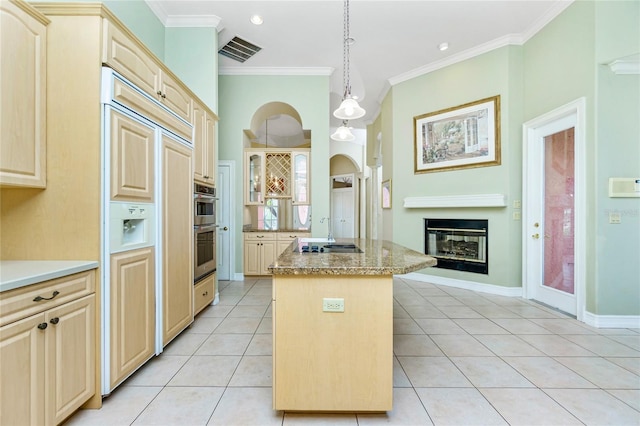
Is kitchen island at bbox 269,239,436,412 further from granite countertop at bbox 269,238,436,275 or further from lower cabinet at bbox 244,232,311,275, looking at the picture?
lower cabinet at bbox 244,232,311,275

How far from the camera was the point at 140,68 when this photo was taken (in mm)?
1920

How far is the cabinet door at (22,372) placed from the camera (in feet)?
3.61

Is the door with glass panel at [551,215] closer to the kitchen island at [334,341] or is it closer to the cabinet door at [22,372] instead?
the kitchen island at [334,341]

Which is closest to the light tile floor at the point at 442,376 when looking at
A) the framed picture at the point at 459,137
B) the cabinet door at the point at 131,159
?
the cabinet door at the point at 131,159

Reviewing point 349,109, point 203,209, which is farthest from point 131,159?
point 349,109

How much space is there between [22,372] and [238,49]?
4139mm

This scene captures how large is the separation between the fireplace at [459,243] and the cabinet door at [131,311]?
384cm

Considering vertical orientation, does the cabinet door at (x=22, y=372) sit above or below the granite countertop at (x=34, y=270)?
below

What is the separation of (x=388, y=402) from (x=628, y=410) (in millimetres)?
1413

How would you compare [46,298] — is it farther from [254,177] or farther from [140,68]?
[254,177]

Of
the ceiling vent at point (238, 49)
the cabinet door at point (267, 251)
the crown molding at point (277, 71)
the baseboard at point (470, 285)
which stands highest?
the ceiling vent at point (238, 49)

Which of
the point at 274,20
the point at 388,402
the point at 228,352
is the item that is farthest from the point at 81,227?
the point at 274,20

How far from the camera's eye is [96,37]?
157 cm

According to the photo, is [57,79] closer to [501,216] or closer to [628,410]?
[628,410]
